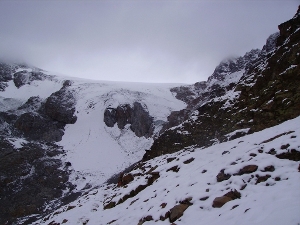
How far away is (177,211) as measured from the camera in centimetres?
707

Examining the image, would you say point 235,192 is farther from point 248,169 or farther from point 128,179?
point 128,179

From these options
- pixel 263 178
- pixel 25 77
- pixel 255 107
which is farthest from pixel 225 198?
Result: pixel 25 77

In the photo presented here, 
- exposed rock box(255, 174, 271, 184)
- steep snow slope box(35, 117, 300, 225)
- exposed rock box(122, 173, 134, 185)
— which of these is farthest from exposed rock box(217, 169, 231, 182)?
exposed rock box(122, 173, 134, 185)

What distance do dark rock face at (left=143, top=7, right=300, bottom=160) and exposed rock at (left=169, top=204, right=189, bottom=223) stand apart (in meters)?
8.89

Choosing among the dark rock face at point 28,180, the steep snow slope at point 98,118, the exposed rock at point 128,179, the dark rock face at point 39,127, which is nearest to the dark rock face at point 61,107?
the steep snow slope at point 98,118

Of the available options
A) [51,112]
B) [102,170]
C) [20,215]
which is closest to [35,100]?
[51,112]

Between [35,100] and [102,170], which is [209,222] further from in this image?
[35,100]

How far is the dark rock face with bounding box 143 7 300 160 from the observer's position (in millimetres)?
14562

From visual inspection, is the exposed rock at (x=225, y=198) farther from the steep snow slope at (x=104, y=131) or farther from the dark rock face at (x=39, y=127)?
the dark rock face at (x=39, y=127)

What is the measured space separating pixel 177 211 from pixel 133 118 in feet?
162

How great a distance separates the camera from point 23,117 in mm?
50938

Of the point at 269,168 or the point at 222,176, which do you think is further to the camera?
the point at 222,176

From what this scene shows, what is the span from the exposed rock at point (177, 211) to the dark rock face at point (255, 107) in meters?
8.89

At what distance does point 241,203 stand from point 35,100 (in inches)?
2446
